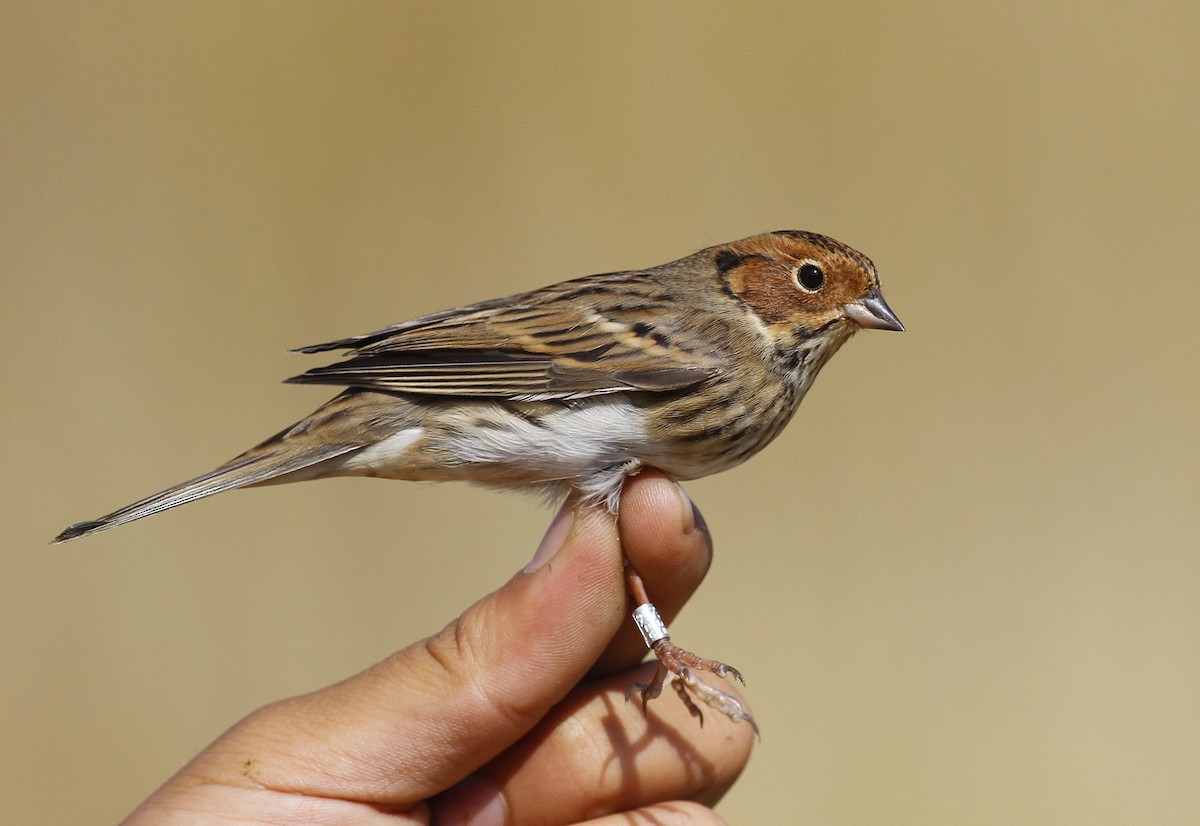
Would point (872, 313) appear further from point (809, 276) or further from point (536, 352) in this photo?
point (536, 352)

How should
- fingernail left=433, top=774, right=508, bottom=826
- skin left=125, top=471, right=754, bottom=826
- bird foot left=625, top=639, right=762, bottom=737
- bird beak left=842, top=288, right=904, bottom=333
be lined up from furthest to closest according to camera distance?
bird beak left=842, top=288, right=904, bottom=333 → fingernail left=433, top=774, right=508, bottom=826 → bird foot left=625, top=639, right=762, bottom=737 → skin left=125, top=471, right=754, bottom=826

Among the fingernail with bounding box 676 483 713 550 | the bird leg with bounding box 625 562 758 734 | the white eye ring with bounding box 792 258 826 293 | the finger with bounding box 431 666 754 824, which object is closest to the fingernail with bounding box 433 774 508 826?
the finger with bounding box 431 666 754 824

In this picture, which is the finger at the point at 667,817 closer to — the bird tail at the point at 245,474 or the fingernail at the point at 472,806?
the fingernail at the point at 472,806

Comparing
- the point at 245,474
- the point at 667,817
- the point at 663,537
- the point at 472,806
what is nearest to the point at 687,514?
the point at 663,537

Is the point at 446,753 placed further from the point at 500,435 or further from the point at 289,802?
the point at 500,435

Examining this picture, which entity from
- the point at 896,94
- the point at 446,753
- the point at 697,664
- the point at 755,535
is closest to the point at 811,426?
the point at 755,535

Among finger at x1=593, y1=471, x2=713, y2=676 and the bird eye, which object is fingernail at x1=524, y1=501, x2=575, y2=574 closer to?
finger at x1=593, y1=471, x2=713, y2=676
